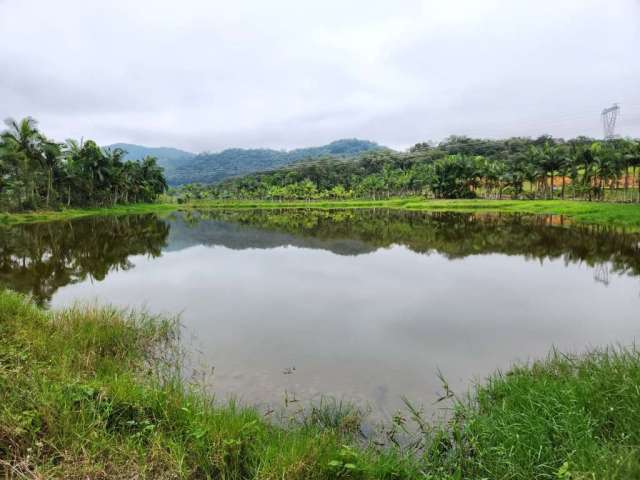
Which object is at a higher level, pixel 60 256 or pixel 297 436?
pixel 60 256

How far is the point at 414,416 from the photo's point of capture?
19.0 feet

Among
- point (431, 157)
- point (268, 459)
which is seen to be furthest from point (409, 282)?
point (431, 157)

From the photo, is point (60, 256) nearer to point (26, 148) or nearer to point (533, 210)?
point (26, 148)

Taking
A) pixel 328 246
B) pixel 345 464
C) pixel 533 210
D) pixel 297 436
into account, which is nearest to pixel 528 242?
pixel 328 246

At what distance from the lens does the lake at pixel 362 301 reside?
7434mm

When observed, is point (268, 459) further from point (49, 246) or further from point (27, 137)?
point (27, 137)

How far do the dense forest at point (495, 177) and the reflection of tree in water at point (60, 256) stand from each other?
63520 mm

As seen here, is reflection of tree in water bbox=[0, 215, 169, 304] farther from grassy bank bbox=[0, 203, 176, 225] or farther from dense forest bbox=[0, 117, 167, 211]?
dense forest bbox=[0, 117, 167, 211]

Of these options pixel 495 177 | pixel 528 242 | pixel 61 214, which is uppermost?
pixel 495 177

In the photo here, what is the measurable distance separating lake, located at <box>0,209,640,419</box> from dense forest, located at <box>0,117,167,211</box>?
27.3 m

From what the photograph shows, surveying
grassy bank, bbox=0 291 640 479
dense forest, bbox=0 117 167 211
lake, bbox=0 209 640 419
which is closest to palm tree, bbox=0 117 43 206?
dense forest, bbox=0 117 167 211

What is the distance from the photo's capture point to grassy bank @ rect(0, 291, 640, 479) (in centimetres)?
377

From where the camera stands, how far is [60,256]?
2091 cm

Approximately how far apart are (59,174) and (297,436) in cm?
6662
